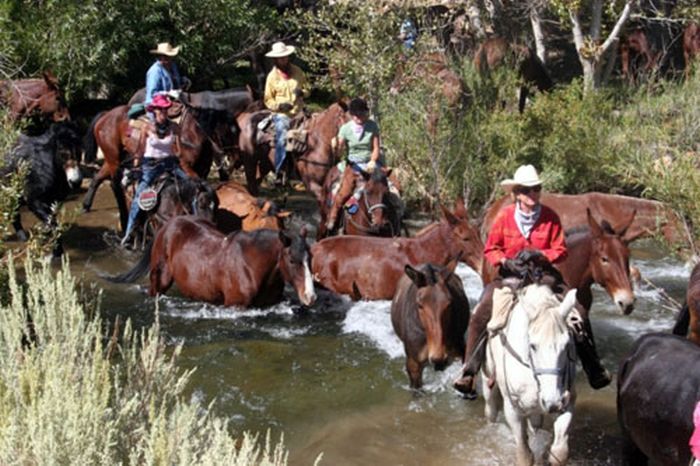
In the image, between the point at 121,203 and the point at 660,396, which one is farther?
the point at 121,203

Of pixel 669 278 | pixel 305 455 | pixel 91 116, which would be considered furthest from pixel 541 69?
pixel 305 455

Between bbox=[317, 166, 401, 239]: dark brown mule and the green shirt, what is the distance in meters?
0.24

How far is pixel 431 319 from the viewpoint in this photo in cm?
950

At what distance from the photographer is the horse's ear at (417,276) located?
31.5 feet

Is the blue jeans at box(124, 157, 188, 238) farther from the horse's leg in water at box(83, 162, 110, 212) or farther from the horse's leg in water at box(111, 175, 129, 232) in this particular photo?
the horse's leg in water at box(83, 162, 110, 212)

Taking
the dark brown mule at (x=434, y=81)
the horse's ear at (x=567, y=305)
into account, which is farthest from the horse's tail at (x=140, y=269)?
the horse's ear at (x=567, y=305)

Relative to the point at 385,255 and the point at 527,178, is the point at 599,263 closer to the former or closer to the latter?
the point at 527,178

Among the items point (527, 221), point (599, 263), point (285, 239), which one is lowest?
point (285, 239)

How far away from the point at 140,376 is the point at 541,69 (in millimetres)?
15639

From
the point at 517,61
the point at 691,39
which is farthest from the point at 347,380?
the point at 691,39

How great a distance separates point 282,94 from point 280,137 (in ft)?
2.92

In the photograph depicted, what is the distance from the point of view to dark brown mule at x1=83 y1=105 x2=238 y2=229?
16609 millimetres

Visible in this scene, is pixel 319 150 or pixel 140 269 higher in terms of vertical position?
pixel 319 150

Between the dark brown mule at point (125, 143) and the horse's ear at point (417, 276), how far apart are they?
23.0 ft
